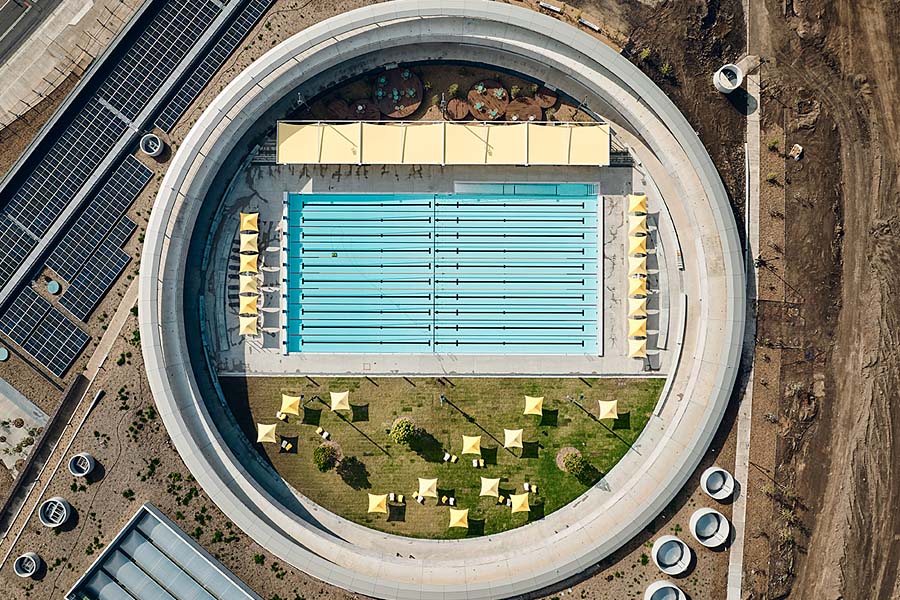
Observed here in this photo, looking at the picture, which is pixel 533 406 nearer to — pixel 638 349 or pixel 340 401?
pixel 638 349

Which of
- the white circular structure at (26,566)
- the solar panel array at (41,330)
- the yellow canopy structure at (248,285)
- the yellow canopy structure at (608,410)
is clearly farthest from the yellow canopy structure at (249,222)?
the yellow canopy structure at (608,410)

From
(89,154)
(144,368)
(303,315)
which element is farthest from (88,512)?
(89,154)

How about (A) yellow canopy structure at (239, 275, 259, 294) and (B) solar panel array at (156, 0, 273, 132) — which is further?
(A) yellow canopy structure at (239, 275, 259, 294)

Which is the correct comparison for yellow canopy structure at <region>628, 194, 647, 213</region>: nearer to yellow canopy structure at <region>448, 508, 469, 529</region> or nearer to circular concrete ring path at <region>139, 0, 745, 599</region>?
circular concrete ring path at <region>139, 0, 745, 599</region>

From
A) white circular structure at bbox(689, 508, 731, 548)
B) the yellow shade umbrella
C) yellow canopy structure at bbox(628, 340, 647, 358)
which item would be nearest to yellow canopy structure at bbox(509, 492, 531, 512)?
white circular structure at bbox(689, 508, 731, 548)

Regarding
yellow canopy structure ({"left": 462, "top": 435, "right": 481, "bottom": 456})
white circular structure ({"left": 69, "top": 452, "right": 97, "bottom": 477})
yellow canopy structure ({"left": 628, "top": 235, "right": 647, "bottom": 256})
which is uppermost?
yellow canopy structure ({"left": 628, "top": 235, "right": 647, "bottom": 256})

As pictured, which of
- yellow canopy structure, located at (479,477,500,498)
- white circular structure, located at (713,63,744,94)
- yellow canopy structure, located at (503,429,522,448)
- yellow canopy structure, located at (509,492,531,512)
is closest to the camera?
white circular structure, located at (713,63,744,94)
